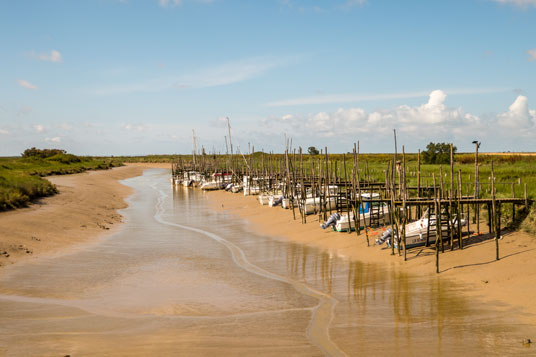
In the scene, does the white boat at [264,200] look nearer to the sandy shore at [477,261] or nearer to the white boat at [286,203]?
the white boat at [286,203]

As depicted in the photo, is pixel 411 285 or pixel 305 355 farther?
pixel 411 285

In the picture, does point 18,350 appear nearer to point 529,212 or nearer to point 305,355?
point 305,355

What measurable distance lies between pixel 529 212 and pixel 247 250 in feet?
42.8

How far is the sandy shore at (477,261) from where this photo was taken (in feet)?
44.1

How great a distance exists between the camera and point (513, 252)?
55.2 ft

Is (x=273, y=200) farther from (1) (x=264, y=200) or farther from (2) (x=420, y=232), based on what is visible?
(2) (x=420, y=232)

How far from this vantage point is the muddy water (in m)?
10.6

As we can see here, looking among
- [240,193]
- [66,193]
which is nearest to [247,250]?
[66,193]

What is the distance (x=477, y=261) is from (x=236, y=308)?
9.54 m

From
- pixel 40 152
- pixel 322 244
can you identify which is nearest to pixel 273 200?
pixel 322 244

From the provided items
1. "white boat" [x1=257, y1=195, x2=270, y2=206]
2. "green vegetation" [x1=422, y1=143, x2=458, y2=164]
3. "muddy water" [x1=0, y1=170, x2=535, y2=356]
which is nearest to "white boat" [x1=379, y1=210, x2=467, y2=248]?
"muddy water" [x1=0, y1=170, x2=535, y2=356]

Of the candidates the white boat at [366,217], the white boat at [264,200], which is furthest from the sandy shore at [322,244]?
the white boat at [264,200]

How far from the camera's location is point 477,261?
16672 millimetres

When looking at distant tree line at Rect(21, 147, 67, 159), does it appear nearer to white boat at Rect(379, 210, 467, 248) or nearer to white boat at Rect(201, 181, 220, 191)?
white boat at Rect(201, 181, 220, 191)
